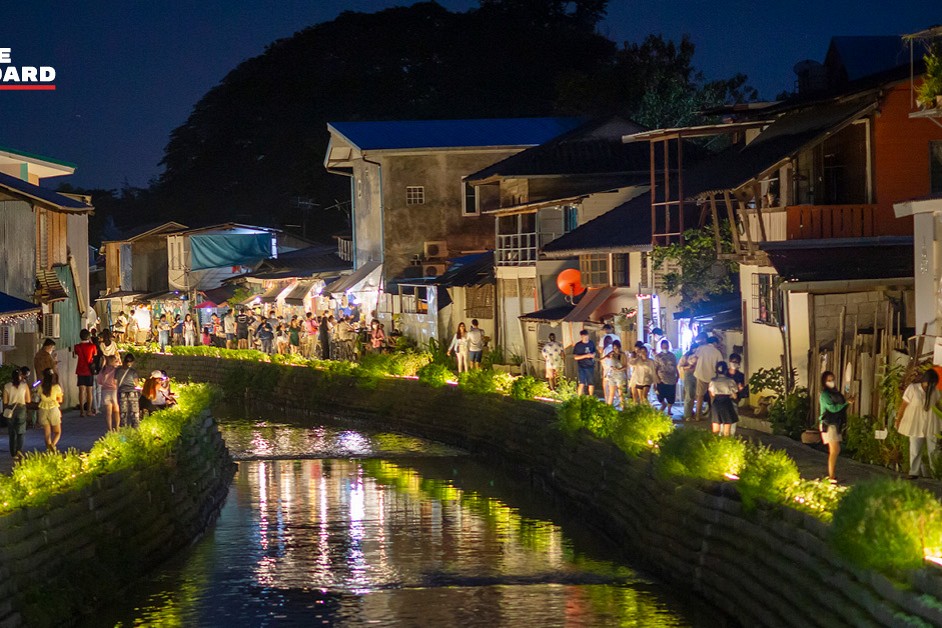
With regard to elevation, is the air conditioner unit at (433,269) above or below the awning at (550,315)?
above

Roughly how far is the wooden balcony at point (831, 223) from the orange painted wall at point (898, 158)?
0.22m

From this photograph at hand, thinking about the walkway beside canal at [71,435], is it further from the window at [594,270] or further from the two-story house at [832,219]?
the window at [594,270]

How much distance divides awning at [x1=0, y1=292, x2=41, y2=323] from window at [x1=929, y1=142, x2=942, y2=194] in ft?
58.4

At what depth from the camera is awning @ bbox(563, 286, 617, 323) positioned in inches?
1575

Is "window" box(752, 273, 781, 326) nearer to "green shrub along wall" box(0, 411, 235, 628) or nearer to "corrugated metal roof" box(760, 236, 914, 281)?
"corrugated metal roof" box(760, 236, 914, 281)

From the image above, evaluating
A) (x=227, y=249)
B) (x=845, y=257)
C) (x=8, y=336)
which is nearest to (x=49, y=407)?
(x=8, y=336)

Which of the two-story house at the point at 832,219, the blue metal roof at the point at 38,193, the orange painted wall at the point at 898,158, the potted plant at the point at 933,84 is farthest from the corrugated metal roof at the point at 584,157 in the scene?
the potted plant at the point at 933,84

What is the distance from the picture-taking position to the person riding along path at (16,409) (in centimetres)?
2372

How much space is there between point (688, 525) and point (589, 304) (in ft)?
68.2

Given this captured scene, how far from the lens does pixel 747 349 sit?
3216 centimetres

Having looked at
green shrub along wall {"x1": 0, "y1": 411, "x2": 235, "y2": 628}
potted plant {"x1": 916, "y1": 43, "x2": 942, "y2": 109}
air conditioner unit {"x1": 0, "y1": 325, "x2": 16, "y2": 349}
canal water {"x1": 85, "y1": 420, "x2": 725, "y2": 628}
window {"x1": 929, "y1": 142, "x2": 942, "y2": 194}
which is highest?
potted plant {"x1": 916, "y1": 43, "x2": 942, "y2": 109}

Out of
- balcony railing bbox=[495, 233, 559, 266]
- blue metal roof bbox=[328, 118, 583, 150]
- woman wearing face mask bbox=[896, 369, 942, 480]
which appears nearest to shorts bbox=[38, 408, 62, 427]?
woman wearing face mask bbox=[896, 369, 942, 480]

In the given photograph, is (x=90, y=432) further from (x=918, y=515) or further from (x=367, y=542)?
(x=918, y=515)

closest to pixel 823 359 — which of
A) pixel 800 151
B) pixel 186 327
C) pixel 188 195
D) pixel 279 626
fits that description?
pixel 800 151
